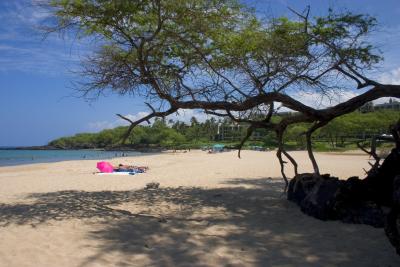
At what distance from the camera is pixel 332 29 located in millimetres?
9305

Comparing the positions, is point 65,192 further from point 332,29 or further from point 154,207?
point 332,29

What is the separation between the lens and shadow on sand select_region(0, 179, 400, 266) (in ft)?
17.3

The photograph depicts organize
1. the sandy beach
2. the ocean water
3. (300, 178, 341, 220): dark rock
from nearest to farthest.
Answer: the sandy beach
(300, 178, 341, 220): dark rock
the ocean water

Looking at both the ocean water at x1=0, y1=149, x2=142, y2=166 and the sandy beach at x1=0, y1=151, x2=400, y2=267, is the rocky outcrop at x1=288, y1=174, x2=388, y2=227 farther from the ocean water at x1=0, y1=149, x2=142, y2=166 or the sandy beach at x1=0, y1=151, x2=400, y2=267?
the ocean water at x1=0, y1=149, x2=142, y2=166

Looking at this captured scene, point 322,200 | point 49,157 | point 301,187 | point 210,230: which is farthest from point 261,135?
point 49,157

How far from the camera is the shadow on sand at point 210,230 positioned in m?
5.26

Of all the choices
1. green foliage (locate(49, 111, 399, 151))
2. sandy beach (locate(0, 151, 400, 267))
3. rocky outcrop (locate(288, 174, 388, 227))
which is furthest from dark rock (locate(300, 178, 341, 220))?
green foliage (locate(49, 111, 399, 151))

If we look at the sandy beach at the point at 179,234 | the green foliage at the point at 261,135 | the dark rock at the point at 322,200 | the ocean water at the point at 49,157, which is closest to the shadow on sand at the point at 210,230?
the sandy beach at the point at 179,234

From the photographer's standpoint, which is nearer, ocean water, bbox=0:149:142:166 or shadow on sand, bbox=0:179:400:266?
shadow on sand, bbox=0:179:400:266

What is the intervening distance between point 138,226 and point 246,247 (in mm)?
2131

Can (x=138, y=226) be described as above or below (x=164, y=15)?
below

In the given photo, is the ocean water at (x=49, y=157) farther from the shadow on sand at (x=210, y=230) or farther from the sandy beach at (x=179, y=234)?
the sandy beach at (x=179, y=234)

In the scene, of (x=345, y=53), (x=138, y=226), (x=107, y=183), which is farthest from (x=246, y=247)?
(x=107, y=183)

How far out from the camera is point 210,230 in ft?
22.6
